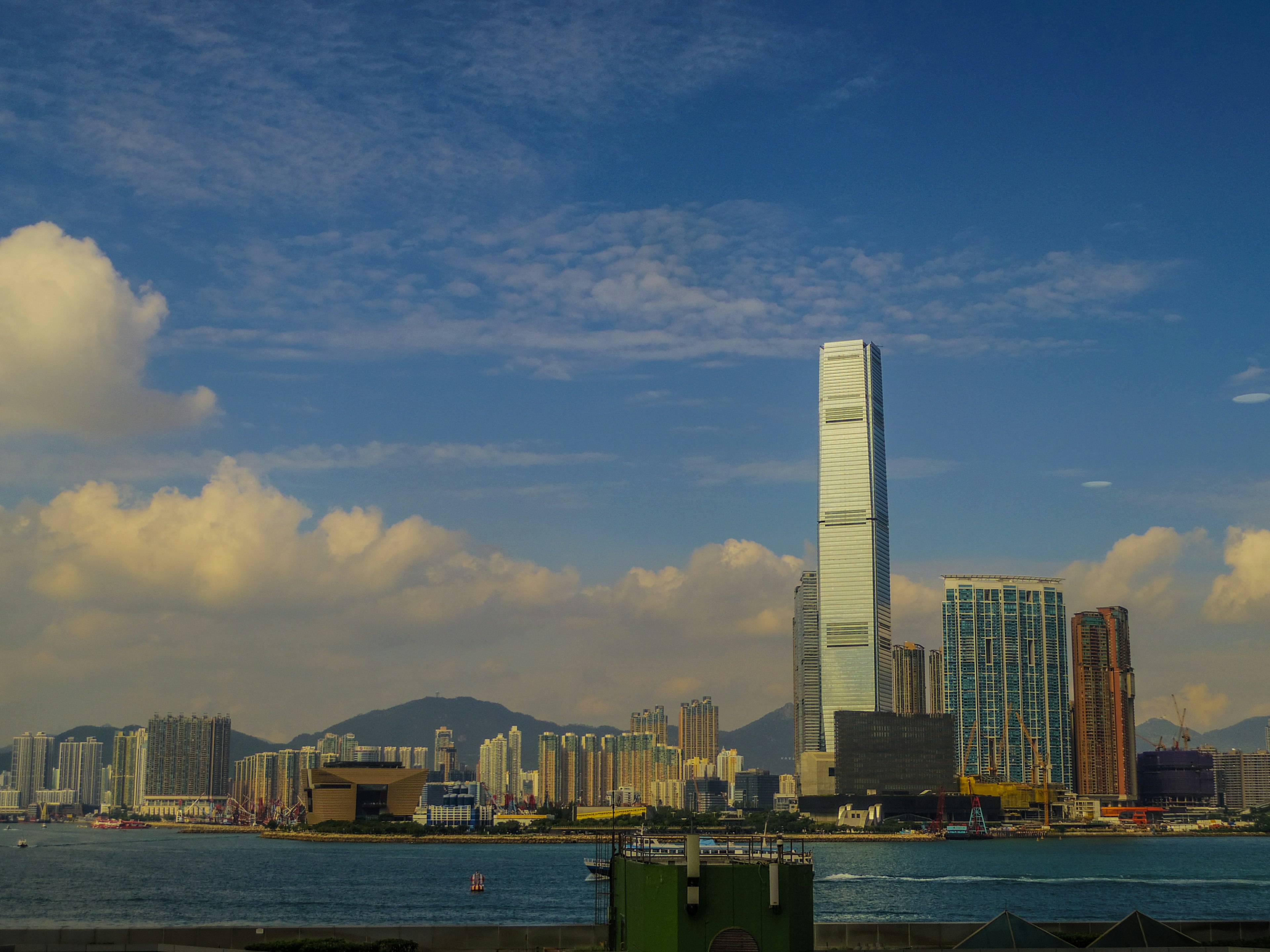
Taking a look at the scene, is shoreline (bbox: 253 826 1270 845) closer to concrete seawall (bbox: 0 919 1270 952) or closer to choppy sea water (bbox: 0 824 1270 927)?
choppy sea water (bbox: 0 824 1270 927)

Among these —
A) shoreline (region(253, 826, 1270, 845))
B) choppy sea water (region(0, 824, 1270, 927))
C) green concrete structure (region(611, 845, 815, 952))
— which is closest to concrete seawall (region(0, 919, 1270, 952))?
green concrete structure (region(611, 845, 815, 952))

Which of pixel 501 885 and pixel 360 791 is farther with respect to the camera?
pixel 360 791

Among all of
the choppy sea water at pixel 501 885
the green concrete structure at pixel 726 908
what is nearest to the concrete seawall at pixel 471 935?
the green concrete structure at pixel 726 908

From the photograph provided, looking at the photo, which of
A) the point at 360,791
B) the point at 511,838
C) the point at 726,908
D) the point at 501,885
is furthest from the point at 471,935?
the point at 360,791

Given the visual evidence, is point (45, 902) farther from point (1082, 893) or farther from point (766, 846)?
point (766, 846)

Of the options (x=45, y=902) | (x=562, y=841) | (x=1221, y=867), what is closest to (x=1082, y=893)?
(x=1221, y=867)

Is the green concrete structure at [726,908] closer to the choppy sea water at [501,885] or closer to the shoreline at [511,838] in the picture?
the choppy sea water at [501,885]

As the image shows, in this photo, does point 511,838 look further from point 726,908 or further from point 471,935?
point 726,908

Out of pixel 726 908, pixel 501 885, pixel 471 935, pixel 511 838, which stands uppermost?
pixel 726 908
